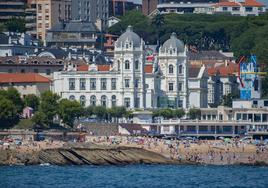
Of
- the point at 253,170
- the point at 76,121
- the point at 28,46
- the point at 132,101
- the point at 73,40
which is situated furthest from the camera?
the point at 73,40

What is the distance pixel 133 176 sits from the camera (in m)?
112

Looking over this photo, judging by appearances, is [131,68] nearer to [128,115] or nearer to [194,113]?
[194,113]

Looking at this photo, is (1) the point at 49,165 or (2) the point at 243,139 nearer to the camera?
(1) the point at 49,165

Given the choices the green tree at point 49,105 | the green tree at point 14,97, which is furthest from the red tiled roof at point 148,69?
the green tree at point 14,97

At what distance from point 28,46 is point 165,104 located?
24.8 m

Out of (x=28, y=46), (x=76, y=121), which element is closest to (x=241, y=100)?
(x=76, y=121)

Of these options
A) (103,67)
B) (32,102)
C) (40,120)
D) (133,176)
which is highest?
(103,67)

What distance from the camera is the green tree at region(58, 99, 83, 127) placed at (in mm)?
141875

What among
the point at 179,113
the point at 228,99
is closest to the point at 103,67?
the point at 179,113

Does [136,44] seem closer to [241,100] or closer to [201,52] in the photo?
[241,100]

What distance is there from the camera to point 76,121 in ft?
475

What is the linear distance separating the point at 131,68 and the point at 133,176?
45.0m

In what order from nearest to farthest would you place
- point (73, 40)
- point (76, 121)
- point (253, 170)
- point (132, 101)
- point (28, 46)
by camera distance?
point (253, 170) < point (76, 121) < point (132, 101) < point (28, 46) < point (73, 40)

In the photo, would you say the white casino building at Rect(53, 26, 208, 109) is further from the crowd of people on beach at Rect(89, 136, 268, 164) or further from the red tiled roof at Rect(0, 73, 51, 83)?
the crowd of people on beach at Rect(89, 136, 268, 164)
